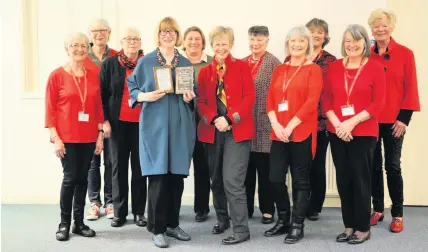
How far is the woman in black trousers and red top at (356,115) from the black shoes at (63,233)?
200cm

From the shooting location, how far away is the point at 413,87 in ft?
11.2

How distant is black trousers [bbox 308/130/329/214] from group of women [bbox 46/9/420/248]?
45 centimetres

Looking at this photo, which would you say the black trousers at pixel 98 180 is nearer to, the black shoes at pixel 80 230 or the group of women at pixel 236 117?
the group of women at pixel 236 117

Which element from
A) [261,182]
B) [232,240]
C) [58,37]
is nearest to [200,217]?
[261,182]

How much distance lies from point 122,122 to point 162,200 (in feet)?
2.57

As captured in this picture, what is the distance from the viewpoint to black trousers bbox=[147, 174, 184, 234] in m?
3.12

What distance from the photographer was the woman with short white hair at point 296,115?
306cm

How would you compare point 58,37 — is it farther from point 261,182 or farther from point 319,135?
point 319,135

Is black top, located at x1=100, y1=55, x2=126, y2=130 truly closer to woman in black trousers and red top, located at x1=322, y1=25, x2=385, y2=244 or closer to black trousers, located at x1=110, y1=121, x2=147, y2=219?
black trousers, located at x1=110, y1=121, x2=147, y2=219

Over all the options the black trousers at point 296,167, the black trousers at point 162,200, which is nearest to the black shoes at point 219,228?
the black trousers at point 162,200

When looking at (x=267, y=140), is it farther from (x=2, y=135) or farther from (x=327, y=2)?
(x=2, y=135)

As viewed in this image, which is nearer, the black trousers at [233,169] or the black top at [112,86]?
the black trousers at [233,169]

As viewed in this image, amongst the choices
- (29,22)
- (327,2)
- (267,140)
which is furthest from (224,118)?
(29,22)

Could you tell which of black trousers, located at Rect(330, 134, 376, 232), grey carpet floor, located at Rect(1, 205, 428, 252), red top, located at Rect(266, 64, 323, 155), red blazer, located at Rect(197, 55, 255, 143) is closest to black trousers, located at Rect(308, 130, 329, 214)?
grey carpet floor, located at Rect(1, 205, 428, 252)
